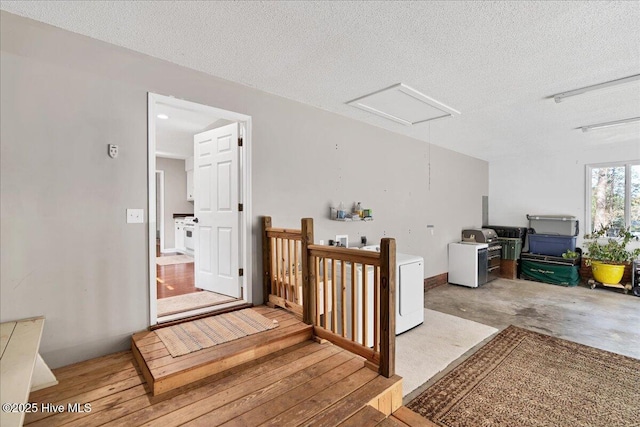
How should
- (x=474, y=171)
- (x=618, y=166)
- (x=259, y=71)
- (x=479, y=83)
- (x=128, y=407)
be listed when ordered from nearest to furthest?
(x=128, y=407) < (x=259, y=71) < (x=479, y=83) < (x=618, y=166) < (x=474, y=171)

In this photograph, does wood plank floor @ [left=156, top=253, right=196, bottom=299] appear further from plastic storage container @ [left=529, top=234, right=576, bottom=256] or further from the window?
the window

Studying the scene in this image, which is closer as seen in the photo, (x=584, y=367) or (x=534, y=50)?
(x=534, y=50)

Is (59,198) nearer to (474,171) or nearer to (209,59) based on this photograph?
(209,59)

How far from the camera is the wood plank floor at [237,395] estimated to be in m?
1.57

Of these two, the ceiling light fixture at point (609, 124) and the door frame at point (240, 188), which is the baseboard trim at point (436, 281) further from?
the door frame at point (240, 188)

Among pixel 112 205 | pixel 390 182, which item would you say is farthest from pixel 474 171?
pixel 112 205

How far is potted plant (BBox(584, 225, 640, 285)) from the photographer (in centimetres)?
534

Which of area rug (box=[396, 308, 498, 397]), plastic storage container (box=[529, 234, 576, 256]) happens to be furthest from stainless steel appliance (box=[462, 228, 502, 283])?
area rug (box=[396, 308, 498, 397])

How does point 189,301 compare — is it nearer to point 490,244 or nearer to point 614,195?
point 490,244

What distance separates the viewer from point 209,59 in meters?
2.48

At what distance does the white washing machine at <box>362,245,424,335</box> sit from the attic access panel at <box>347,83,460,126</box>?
6.07 ft

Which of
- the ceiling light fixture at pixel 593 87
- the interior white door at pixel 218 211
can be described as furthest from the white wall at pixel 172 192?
the ceiling light fixture at pixel 593 87

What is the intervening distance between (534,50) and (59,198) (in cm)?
366

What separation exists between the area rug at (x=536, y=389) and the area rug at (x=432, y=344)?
14cm
